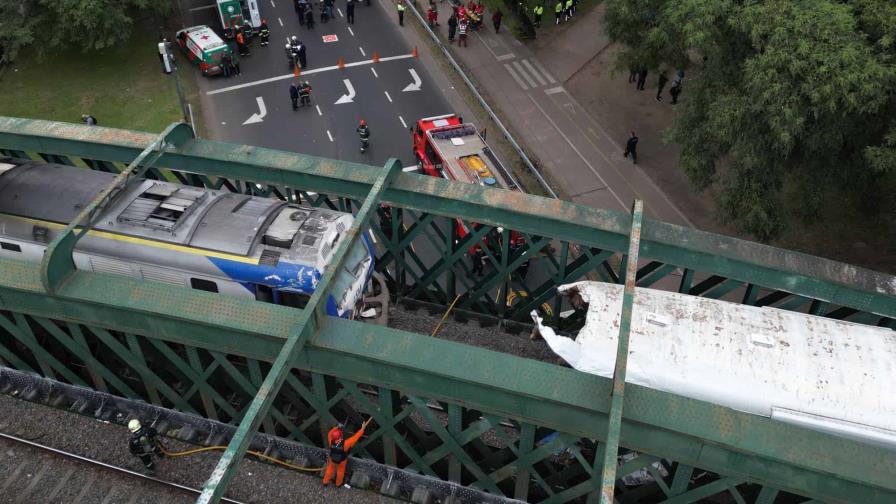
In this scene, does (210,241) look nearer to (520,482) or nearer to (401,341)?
(401,341)

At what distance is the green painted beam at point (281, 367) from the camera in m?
7.32

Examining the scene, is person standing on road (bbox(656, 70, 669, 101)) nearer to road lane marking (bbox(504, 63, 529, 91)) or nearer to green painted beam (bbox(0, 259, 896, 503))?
road lane marking (bbox(504, 63, 529, 91))

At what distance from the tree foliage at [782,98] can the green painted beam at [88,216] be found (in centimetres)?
1269

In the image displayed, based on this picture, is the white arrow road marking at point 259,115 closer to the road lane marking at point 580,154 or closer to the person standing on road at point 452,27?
the person standing on road at point 452,27

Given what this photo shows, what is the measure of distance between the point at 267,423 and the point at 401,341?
4055mm

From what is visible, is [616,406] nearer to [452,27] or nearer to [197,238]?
[197,238]

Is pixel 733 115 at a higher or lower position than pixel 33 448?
higher

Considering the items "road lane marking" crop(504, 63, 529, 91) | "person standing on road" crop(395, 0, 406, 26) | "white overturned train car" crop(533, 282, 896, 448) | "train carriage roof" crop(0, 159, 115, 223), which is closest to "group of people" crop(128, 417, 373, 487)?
"white overturned train car" crop(533, 282, 896, 448)

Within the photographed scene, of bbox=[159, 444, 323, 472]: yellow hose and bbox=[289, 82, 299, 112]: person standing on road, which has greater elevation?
bbox=[159, 444, 323, 472]: yellow hose

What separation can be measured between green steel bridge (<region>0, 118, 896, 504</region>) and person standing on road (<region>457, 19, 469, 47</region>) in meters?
21.1

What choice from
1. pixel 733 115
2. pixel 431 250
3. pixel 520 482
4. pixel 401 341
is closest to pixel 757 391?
pixel 520 482

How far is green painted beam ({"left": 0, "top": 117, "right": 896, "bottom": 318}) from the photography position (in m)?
11.5

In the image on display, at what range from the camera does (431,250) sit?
75.7 feet

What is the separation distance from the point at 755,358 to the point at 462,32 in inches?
1016
